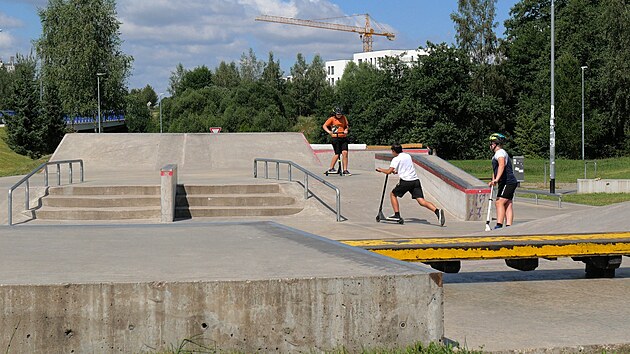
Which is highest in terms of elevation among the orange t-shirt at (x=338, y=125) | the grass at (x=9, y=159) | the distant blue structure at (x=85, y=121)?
the distant blue structure at (x=85, y=121)

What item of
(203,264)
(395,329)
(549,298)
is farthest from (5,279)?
(549,298)

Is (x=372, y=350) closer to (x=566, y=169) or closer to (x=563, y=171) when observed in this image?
(x=563, y=171)

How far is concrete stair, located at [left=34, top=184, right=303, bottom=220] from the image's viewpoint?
51.2 feet

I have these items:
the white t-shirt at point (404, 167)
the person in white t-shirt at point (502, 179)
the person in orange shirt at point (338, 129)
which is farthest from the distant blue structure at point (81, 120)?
the person in white t-shirt at point (502, 179)

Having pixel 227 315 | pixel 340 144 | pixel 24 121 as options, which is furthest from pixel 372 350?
pixel 24 121

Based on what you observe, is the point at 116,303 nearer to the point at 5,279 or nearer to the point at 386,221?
the point at 5,279

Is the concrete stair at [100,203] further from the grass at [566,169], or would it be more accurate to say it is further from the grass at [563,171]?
the grass at [566,169]

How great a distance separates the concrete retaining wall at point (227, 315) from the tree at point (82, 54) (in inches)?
2703

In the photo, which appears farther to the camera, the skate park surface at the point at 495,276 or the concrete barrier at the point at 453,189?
the concrete barrier at the point at 453,189

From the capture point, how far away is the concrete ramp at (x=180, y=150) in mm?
26094

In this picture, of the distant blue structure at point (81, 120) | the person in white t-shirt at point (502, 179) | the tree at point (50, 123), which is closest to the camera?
the person in white t-shirt at point (502, 179)

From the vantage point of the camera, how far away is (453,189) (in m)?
17.6

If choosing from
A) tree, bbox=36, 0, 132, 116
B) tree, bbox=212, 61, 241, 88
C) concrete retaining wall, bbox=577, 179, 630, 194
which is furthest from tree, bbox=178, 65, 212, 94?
concrete retaining wall, bbox=577, 179, 630, 194

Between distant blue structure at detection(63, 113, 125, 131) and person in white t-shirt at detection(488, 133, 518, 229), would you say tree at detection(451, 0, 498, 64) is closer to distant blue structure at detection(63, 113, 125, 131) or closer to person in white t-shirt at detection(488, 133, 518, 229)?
distant blue structure at detection(63, 113, 125, 131)
